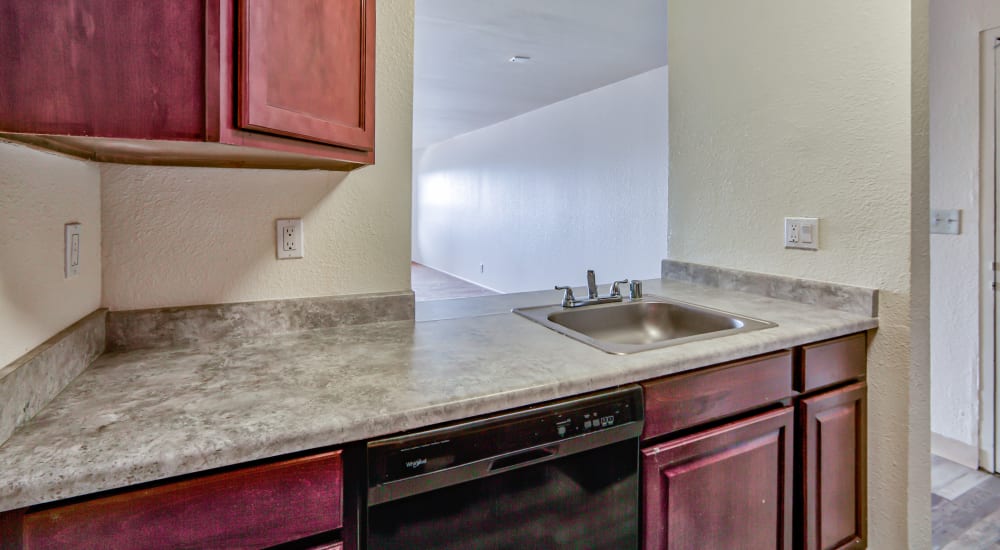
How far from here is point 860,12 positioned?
4.87ft

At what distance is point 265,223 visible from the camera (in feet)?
4.11

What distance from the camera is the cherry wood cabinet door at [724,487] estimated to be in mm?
1097

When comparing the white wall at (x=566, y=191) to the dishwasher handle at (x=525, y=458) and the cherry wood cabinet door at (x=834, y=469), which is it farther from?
the dishwasher handle at (x=525, y=458)

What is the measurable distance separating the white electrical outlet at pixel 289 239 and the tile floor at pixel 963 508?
7.54 feet

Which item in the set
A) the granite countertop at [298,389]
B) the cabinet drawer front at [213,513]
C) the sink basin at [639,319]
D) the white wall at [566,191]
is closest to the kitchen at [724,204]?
the granite countertop at [298,389]

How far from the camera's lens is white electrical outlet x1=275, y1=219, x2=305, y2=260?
1268 millimetres

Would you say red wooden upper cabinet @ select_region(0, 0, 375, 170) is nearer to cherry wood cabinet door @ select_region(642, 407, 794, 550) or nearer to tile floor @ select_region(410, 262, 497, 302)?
cherry wood cabinet door @ select_region(642, 407, 794, 550)

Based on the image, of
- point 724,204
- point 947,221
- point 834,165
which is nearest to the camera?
point 834,165

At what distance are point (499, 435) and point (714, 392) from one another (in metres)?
0.57

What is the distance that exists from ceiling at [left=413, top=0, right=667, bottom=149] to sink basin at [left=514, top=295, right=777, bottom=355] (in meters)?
1.99

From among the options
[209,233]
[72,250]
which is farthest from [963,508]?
[72,250]

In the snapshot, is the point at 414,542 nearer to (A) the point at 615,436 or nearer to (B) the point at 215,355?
(A) the point at 615,436

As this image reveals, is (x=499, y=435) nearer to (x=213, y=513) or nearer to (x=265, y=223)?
(x=213, y=513)

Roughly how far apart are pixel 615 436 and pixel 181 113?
3.08 feet
